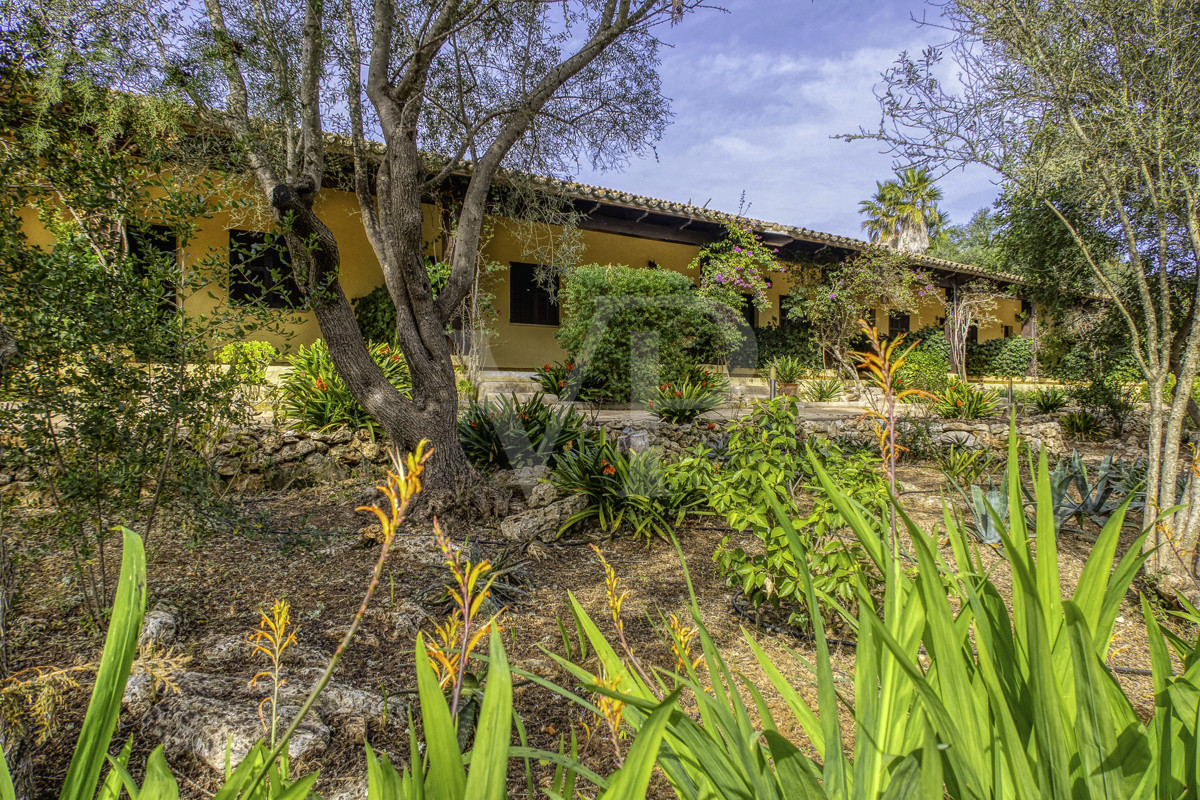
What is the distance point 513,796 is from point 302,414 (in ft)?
17.4

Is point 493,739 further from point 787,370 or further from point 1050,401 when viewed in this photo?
point 787,370

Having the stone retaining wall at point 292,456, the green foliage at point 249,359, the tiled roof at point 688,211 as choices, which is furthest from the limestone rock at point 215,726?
the tiled roof at point 688,211

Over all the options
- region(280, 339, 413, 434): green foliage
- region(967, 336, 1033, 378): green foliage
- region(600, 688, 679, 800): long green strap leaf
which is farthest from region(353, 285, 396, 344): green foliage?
region(967, 336, 1033, 378): green foliage

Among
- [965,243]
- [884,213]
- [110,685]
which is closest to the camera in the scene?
[110,685]

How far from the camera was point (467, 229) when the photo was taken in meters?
4.64

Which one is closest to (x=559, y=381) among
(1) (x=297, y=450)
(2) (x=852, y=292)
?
(1) (x=297, y=450)

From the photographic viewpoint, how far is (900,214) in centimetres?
2603

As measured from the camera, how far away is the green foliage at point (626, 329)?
27.3 ft

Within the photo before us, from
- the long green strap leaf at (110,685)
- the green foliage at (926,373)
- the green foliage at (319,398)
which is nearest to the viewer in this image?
the long green strap leaf at (110,685)

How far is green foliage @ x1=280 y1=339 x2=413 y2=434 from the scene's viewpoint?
613 cm

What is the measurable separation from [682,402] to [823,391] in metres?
4.81

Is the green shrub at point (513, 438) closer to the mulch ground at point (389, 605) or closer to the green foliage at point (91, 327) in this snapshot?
the mulch ground at point (389, 605)

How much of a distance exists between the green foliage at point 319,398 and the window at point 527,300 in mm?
4692

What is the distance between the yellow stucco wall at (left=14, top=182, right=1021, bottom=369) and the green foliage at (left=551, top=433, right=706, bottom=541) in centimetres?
390
